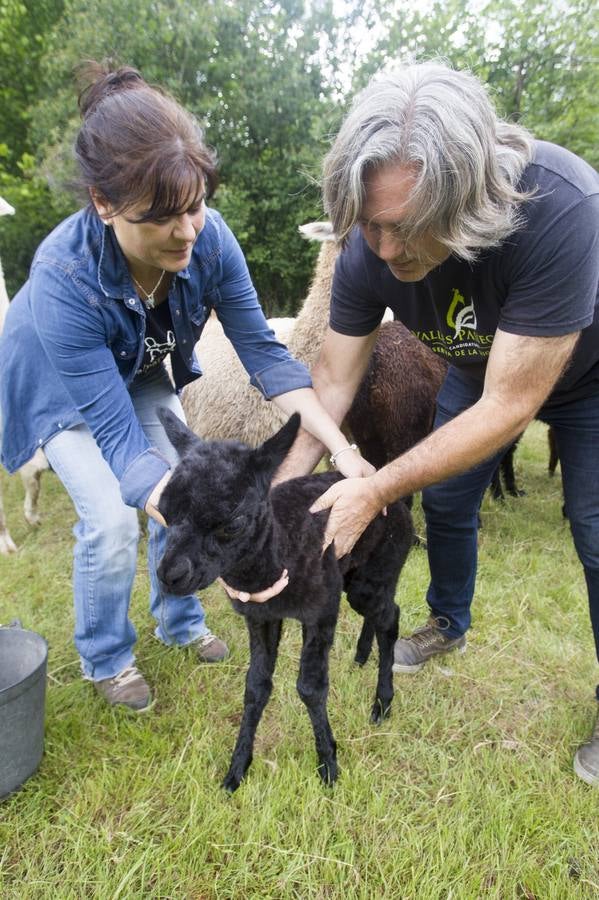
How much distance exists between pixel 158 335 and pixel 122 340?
7.5 inches

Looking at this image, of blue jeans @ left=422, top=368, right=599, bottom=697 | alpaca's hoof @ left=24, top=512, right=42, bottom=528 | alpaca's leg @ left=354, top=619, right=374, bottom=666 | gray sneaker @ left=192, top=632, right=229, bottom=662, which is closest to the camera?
blue jeans @ left=422, top=368, right=599, bottom=697

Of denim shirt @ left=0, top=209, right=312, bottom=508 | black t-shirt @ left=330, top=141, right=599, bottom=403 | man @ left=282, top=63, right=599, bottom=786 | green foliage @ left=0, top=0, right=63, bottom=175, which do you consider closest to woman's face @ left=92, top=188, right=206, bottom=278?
denim shirt @ left=0, top=209, right=312, bottom=508

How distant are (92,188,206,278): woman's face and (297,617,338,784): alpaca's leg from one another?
1322 millimetres

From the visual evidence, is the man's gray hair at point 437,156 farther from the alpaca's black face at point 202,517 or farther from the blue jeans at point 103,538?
the blue jeans at point 103,538

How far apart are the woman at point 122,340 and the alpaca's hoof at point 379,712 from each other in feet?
2.66

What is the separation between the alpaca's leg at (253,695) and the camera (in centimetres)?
223

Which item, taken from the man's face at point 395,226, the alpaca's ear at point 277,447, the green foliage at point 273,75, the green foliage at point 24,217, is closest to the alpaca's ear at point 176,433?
the alpaca's ear at point 277,447

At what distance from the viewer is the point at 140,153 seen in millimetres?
1749

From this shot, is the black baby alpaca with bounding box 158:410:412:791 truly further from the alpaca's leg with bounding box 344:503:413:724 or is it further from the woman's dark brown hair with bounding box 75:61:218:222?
the woman's dark brown hair with bounding box 75:61:218:222

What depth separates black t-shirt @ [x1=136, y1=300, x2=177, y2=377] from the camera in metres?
2.39

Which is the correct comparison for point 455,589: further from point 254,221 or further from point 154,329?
point 254,221

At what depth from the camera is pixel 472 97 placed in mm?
1744

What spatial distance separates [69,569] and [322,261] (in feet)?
9.03

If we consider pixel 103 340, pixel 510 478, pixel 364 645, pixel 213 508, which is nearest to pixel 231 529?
pixel 213 508
